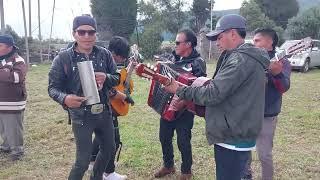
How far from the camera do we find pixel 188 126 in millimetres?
4578

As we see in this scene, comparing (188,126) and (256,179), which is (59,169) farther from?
(256,179)

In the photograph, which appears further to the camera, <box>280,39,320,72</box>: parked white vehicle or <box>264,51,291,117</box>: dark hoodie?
<box>280,39,320,72</box>: parked white vehicle

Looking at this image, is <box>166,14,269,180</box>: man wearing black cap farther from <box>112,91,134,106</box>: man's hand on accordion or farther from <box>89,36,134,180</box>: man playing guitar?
<box>89,36,134,180</box>: man playing guitar

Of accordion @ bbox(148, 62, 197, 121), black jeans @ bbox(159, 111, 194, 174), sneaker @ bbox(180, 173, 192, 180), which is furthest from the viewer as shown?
sneaker @ bbox(180, 173, 192, 180)

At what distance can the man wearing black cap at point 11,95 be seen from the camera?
207 inches

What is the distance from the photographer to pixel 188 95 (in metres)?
2.97

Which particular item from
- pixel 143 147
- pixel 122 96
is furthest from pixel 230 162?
pixel 143 147

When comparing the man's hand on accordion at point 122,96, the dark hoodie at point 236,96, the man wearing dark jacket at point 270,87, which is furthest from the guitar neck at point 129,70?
the dark hoodie at point 236,96

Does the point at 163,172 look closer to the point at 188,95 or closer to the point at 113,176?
the point at 113,176

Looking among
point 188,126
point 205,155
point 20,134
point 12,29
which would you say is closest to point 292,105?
point 205,155

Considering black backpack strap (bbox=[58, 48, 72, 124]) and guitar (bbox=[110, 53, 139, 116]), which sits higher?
black backpack strap (bbox=[58, 48, 72, 124])

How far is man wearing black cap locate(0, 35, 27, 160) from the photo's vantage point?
5266mm

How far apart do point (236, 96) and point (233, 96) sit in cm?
2

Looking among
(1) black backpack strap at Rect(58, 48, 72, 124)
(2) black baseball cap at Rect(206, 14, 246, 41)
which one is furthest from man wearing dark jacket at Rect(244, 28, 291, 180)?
(1) black backpack strap at Rect(58, 48, 72, 124)
